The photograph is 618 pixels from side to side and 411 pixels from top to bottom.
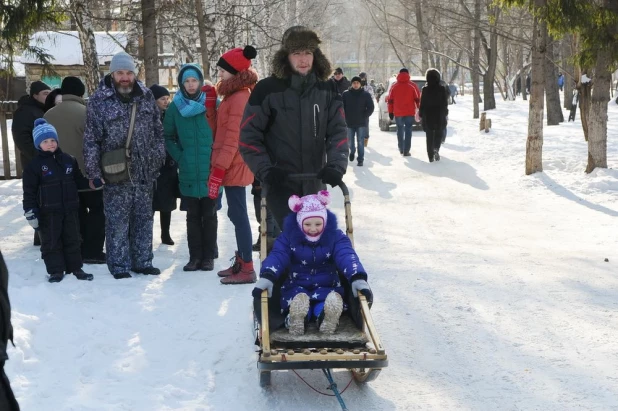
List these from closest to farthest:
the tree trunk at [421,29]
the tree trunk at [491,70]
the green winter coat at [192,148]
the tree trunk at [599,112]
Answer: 1. the green winter coat at [192,148]
2. the tree trunk at [599,112]
3. the tree trunk at [491,70]
4. the tree trunk at [421,29]

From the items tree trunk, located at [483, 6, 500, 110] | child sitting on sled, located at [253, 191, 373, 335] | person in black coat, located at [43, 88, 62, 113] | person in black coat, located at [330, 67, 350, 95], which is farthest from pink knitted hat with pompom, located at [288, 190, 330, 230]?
tree trunk, located at [483, 6, 500, 110]

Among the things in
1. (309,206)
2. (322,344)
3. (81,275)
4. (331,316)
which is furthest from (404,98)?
(322,344)

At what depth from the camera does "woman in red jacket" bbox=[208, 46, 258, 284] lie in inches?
282

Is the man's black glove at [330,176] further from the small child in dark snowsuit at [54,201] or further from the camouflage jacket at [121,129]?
the small child in dark snowsuit at [54,201]

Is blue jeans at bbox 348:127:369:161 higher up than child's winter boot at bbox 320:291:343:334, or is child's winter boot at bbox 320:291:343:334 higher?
blue jeans at bbox 348:127:369:161

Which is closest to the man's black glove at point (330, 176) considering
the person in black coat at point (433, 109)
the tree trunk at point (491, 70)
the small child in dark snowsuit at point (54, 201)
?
the small child in dark snowsuit at point (54, 201)

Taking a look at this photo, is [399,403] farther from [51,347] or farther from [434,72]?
[434,72]

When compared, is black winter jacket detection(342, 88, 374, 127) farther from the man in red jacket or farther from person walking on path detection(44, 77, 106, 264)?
person walking on path detection(44, 77, 106, 264)

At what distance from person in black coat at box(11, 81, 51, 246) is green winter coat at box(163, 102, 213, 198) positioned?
91.5 inches

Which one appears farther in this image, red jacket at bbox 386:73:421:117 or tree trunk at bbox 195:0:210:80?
red jacket at bbox 386:73:421:117

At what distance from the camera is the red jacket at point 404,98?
17.2 m

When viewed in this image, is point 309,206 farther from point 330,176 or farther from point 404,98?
point 404,98

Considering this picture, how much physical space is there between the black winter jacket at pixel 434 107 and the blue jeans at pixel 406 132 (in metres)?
1.01

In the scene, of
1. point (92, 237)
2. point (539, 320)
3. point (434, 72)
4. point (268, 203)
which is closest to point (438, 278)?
point (539, 320)
